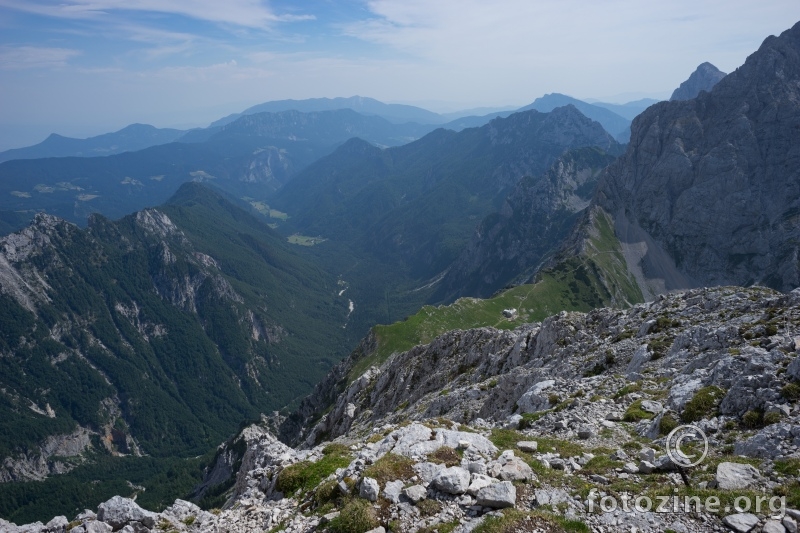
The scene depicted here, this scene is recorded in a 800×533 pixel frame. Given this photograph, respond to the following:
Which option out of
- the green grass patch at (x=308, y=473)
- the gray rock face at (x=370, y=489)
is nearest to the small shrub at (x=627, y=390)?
the green grass patch at (x=308, y=473)

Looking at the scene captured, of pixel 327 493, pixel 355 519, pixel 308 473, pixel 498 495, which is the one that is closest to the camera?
pixel 498 495

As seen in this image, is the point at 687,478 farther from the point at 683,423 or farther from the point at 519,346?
the point at 519,346

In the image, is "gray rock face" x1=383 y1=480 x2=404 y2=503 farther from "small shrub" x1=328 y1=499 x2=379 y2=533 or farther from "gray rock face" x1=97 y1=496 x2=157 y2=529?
"gray rock face" x1=97 y1=496 x2=157 y2=529

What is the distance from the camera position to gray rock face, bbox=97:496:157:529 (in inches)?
800

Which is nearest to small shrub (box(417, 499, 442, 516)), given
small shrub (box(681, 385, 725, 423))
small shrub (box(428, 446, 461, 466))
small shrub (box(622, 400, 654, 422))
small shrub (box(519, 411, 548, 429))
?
small shrub (box(428, 446, 461, 466))

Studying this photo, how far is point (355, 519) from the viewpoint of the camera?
617 inches

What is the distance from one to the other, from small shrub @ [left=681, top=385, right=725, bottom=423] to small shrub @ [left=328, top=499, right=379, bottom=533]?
1624cm

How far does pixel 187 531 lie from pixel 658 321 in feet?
127

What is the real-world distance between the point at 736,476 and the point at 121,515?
973 inches

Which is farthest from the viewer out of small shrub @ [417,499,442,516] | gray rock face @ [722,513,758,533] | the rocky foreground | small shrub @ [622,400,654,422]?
small shrub @ [622,400,654,422]

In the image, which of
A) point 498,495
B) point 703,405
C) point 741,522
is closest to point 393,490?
point 498,495

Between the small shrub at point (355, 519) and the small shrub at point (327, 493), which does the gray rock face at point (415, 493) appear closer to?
the small shrub at point (355, 519)

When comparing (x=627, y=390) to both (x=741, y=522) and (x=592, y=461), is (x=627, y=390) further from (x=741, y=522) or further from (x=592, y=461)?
(x=741, y=522)

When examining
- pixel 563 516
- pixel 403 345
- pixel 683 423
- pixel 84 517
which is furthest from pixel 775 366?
pixel 403 345
